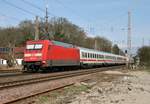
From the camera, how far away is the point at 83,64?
146 ft

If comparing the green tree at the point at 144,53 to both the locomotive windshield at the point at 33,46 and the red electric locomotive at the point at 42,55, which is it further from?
the locomotive windshield at the point at 33,46

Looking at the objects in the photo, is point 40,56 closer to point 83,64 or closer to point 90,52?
point 83,64

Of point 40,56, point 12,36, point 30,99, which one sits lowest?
point 30,99

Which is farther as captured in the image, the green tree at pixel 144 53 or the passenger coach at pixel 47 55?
the green tree at pixel 144 53

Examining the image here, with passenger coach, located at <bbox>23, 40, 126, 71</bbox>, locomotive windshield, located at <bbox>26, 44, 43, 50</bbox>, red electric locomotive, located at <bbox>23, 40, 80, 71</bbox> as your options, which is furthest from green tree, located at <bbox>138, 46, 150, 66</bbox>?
locomotive windshield, located at <bbox>26, 44, 43, 50</bbox>

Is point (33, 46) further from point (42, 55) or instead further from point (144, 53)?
point (144, 53)

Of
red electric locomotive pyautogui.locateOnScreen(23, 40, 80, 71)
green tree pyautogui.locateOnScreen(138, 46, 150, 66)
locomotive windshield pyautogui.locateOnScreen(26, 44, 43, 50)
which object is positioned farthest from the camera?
green tree pyautogui.locateOnScreen(138, 46, 150, 66)

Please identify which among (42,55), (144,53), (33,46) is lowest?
(42,55)

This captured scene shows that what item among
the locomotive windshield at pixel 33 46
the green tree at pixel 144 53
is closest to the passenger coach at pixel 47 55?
the locomotive windshield at pixel 33 46

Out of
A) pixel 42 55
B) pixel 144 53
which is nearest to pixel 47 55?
pixel 42 55

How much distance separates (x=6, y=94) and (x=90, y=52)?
116 ft

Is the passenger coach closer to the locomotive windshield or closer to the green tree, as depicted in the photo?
the locomotive windshield

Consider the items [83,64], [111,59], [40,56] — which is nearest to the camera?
[40,56]

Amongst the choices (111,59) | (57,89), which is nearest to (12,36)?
(111,59)
